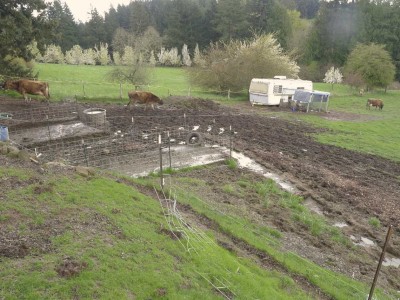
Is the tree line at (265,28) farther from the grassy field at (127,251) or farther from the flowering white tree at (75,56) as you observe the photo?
the grassy field at (127,251)

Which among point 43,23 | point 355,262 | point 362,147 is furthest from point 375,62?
point 355,262

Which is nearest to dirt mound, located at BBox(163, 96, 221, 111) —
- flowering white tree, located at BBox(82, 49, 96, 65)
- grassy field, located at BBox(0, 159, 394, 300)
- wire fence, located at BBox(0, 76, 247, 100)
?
wire fence, located at BBox(0, 76, 247, 100)

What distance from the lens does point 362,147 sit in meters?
20.1

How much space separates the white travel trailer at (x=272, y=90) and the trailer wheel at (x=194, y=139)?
1653 centimetres

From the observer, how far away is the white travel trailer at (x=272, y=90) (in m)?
31.2

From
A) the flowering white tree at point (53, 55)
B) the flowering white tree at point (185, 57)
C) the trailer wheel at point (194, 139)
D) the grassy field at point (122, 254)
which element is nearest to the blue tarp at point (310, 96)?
the trailer wheel at point (194, 139)

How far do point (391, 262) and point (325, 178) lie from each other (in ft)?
16.7

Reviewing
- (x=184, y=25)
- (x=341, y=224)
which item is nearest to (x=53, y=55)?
(x=184, y=25)

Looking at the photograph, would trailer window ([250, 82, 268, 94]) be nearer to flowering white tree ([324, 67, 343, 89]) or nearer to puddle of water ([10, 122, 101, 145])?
puddle of water ([10, 122, 101, 145])

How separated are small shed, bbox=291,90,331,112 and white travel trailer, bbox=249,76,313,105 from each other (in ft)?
3.65

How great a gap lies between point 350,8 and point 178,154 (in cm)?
6884

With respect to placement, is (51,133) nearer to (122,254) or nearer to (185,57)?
(122,254)

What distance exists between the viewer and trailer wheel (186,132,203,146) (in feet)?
52.8

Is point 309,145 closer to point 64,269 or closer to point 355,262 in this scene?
point 355,262
